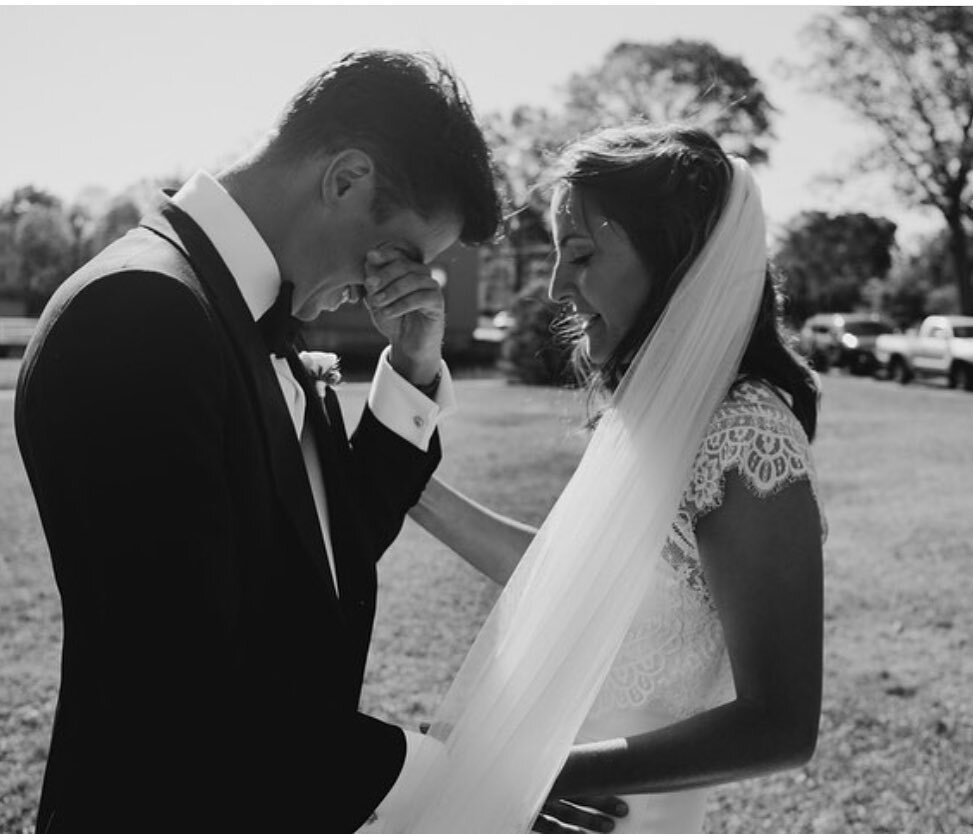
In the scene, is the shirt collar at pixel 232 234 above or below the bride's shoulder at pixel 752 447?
above

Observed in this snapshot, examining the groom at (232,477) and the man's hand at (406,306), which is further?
the man's hand at (406,306)

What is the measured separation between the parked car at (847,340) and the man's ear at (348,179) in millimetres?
35195

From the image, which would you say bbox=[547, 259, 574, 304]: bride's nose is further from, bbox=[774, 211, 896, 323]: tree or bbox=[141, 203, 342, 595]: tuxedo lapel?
bbox=[774, 211, 896, 323]: tree

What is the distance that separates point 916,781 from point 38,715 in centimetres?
465

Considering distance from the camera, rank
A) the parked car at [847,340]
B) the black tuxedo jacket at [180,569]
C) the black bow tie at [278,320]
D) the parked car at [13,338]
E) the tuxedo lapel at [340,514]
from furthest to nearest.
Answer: the parked car at [847,340] < the parked car at [13,338] < the tuxedo lapel at [340,514] < the black bow tie at [278,320] < the black tuxedo jacket at [180,569]

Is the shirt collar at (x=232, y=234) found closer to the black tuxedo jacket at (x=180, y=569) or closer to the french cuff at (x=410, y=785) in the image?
the black tuxedo jacket at (x=180, y=569)

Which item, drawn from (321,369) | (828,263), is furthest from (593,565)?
(828,263)

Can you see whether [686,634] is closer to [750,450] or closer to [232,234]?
[750,450]

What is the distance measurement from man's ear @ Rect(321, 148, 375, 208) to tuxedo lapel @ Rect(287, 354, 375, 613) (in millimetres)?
475

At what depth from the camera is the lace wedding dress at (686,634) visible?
1.99m

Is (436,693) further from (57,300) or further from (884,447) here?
(884,447)

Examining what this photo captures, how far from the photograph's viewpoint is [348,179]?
1.99 meters

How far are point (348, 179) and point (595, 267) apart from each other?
1.84ft

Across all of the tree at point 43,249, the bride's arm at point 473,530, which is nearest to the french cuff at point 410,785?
the bride's arm at point 473,530
